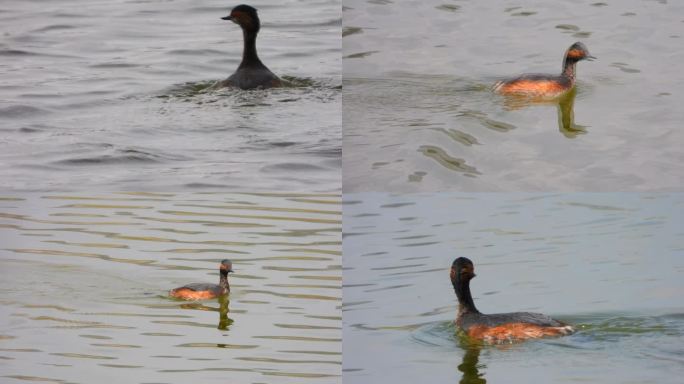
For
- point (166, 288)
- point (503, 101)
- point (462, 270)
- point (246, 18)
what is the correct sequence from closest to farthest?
point (462, 270) → point (166, 288) → point (503, 101) → point (246, 18)

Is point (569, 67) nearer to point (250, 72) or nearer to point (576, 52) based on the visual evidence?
point (576, 52)

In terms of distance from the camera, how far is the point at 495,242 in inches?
420

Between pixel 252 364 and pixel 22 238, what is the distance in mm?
2693

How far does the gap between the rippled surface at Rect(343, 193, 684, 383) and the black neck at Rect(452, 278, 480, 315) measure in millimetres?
204

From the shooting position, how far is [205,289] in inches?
408

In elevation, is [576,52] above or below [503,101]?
above

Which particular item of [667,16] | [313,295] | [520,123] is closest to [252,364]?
[313,295]

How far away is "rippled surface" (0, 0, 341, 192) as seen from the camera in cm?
1036

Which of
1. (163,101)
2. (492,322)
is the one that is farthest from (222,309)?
(163,101)

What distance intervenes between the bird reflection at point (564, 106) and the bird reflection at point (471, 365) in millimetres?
2259

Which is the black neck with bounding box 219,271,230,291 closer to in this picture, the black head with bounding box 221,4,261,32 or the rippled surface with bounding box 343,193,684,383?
the rippled surface with bounding box 343,193,684,383

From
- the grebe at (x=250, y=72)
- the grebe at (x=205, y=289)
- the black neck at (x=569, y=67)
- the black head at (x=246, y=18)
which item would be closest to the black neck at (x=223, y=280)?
the grebe at (x=205, y=289)

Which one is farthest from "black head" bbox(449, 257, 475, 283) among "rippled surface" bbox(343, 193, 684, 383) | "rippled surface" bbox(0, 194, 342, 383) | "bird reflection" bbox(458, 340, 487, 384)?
"rippled surface" bbox(0, 194, 342, 383)

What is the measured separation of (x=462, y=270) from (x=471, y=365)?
90cm
